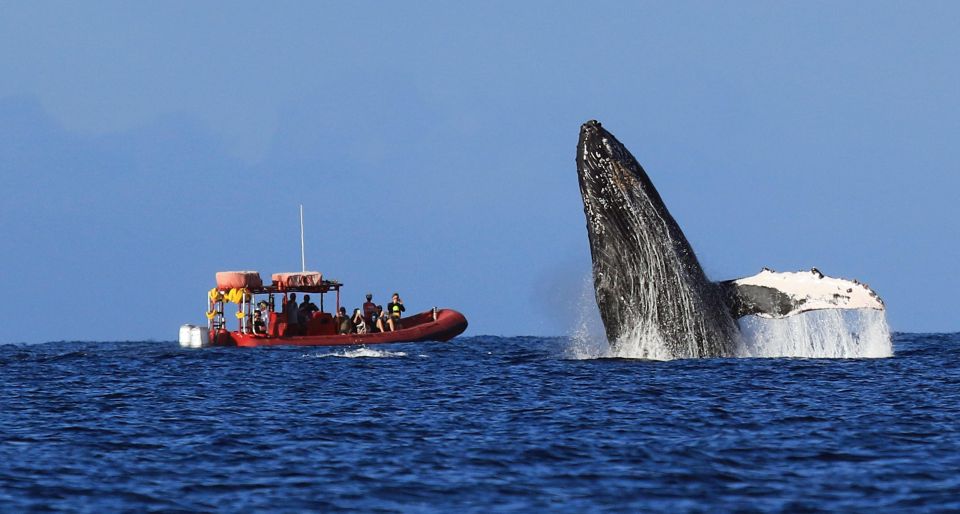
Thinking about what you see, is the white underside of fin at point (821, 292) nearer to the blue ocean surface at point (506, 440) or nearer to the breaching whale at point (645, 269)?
the breaching whale at point (645, 269)

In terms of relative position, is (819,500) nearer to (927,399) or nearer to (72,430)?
(927,399)

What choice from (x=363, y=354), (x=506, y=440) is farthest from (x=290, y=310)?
(x=506, y=440)

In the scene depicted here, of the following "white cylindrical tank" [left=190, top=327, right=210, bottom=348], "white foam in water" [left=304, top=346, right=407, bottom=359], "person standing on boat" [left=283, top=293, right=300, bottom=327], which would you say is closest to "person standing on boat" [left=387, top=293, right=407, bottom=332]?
"person standing on boat" [left=283, top=293, right=300, bottom=327]

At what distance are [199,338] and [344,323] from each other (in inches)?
191

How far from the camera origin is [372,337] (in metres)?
40.8

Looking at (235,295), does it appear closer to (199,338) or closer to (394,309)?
(199,338)

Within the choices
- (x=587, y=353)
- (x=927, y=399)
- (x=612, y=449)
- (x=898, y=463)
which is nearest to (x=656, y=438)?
(x=612, y=449)

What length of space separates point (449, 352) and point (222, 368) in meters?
7.87

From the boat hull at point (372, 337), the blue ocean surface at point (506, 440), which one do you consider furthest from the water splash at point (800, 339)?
the boat hull at point (372, 337)

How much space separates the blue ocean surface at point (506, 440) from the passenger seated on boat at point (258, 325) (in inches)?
716

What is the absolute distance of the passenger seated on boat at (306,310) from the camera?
4325cm

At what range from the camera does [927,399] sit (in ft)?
60.0

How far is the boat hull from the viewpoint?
40781 mm

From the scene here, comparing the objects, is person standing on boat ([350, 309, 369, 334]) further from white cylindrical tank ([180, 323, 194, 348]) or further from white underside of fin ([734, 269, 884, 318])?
white underside of fin ([734, 269, 884, 318])
